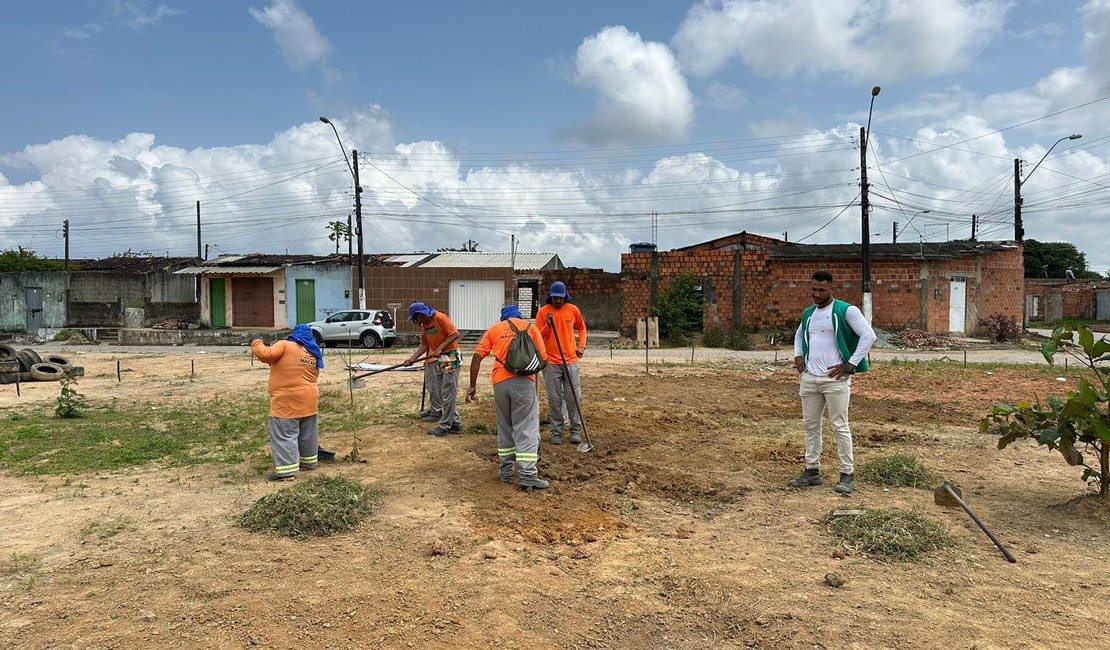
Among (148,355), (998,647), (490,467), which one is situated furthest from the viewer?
(148,355)

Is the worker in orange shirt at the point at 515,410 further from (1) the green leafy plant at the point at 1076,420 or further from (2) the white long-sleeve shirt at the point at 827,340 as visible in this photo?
(1) the green leafy plant at the point at 1076,420

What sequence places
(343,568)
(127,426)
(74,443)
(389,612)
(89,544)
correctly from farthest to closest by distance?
1. (127,426)
2. (74,443)
3. (89,544)
4. (343,568)
5. (389,612)

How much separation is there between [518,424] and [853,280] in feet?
69.0

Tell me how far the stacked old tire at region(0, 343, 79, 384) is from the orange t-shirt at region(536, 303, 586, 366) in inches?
463

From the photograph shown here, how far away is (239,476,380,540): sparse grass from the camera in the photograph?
479 centimetres

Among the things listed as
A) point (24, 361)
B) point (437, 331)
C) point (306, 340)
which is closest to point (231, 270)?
point (24, 361)

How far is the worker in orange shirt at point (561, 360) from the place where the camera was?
7504 millimetres

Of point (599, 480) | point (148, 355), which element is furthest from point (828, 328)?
point (148, 355)

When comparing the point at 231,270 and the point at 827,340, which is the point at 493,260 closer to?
the point at 231,270

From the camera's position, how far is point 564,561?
4324 millimetres

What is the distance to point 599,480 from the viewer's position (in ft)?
20.2

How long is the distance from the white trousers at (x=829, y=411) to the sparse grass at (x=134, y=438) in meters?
5.42

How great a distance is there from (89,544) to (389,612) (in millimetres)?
2376

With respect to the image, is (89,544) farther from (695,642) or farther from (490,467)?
(695,642)
